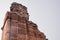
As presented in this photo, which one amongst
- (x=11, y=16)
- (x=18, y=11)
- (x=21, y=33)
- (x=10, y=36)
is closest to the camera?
(x=10, y=36)

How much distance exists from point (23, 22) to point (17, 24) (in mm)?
410

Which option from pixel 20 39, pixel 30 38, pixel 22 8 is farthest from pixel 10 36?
pixel 22 8

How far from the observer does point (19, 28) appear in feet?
19.9

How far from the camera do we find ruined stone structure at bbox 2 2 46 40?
570 cm

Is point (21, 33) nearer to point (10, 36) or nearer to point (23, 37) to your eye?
point (23, 37)

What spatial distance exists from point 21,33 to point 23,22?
0.70 m

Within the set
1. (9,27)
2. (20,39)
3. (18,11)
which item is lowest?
(20,39)

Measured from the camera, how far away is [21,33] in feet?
19.5

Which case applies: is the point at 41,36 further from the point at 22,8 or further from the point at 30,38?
the point at 22,8

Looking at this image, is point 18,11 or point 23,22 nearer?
Answer: point 23,22

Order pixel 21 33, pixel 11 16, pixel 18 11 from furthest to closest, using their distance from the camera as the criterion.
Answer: pixel 18 11, pixel 11 16, pixel 21 33

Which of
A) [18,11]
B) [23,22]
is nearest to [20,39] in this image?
[23,22]

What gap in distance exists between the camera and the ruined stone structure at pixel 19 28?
570cm

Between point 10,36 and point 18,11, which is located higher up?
point 18,11
